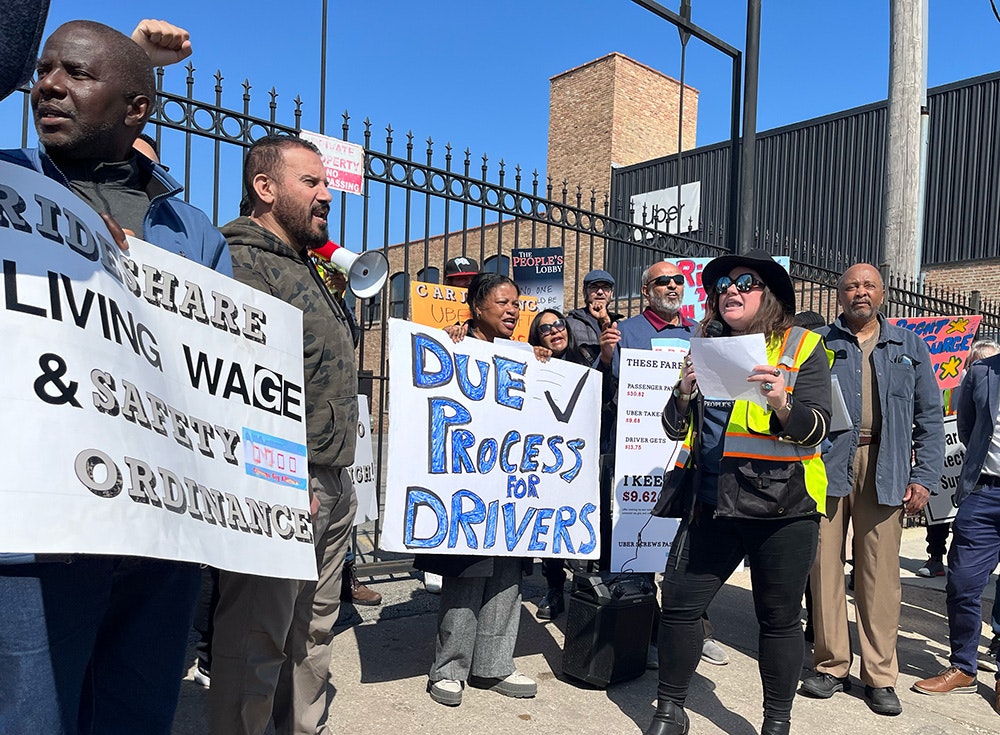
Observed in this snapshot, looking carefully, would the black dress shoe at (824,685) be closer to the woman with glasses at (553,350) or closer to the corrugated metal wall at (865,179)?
the woman with glasses at (553,350)

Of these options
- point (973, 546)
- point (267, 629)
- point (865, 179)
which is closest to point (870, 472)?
point (973, 546)

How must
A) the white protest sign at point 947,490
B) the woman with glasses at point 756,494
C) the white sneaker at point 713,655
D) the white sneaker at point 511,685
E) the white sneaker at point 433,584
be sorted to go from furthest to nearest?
1. the white protest sign at point 947,490
2. the white sneaker at point 433,584
3. the white sneaker at point 713,655
4. the white sneaker at point 511,685
5. the woman with glasses at point 756,494

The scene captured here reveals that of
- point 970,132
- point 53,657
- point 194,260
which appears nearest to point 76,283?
point 194,260

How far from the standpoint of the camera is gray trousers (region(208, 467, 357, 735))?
2.31 m

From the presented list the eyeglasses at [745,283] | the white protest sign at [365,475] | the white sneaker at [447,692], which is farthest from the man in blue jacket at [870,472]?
the white protest sign at [365,475]

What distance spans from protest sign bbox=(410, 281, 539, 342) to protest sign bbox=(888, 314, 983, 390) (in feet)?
11.5

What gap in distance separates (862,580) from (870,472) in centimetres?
Answer: 57

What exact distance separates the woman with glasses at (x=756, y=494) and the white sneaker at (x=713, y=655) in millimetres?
1089

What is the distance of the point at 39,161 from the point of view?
158 centimetres

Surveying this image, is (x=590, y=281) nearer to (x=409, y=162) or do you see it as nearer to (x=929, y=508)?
(x=409, y=162)

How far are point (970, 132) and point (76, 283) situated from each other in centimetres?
2173

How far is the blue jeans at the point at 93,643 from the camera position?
1404 millimetres

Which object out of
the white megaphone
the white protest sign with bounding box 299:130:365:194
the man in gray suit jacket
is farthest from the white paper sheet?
the white protest sign with bounding box 299:130:365:194

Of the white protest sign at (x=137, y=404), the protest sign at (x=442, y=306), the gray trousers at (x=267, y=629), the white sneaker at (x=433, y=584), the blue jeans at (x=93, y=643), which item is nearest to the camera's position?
the white protest sign at (x=137, y=404)
